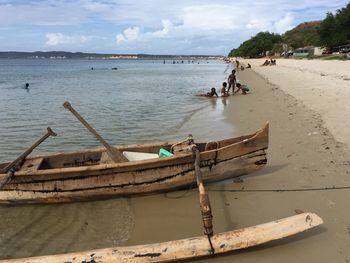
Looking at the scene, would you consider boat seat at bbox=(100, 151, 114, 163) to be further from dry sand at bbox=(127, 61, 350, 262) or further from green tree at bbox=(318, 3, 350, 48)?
green tree at bbox=(318, 3, 350, 48)

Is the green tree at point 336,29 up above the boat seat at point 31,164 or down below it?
above

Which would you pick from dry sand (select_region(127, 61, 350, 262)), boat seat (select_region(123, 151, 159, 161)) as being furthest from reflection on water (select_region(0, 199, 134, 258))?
boat seat (select_region(123, 151, 159, 161))

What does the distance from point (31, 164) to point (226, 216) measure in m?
3.89

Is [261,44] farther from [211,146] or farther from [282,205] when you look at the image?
[282,205]

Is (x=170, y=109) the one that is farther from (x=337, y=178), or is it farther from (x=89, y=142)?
(x=337, y=178)

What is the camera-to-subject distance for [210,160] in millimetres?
6820

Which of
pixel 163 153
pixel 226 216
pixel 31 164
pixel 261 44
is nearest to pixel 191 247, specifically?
pixel 226 216

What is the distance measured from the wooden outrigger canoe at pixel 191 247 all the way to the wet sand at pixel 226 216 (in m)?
0.22

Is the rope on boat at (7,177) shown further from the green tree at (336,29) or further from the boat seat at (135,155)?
the green tree at (336,29)

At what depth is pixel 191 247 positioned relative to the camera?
15.3 ft

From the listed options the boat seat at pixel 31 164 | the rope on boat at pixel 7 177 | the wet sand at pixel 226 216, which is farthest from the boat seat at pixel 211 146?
the rope on boat at pixel 7 177

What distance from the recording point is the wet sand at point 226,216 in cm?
496

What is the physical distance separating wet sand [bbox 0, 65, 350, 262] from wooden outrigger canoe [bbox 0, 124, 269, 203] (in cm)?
25

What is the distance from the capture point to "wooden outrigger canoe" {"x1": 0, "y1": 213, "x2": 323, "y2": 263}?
452cm
